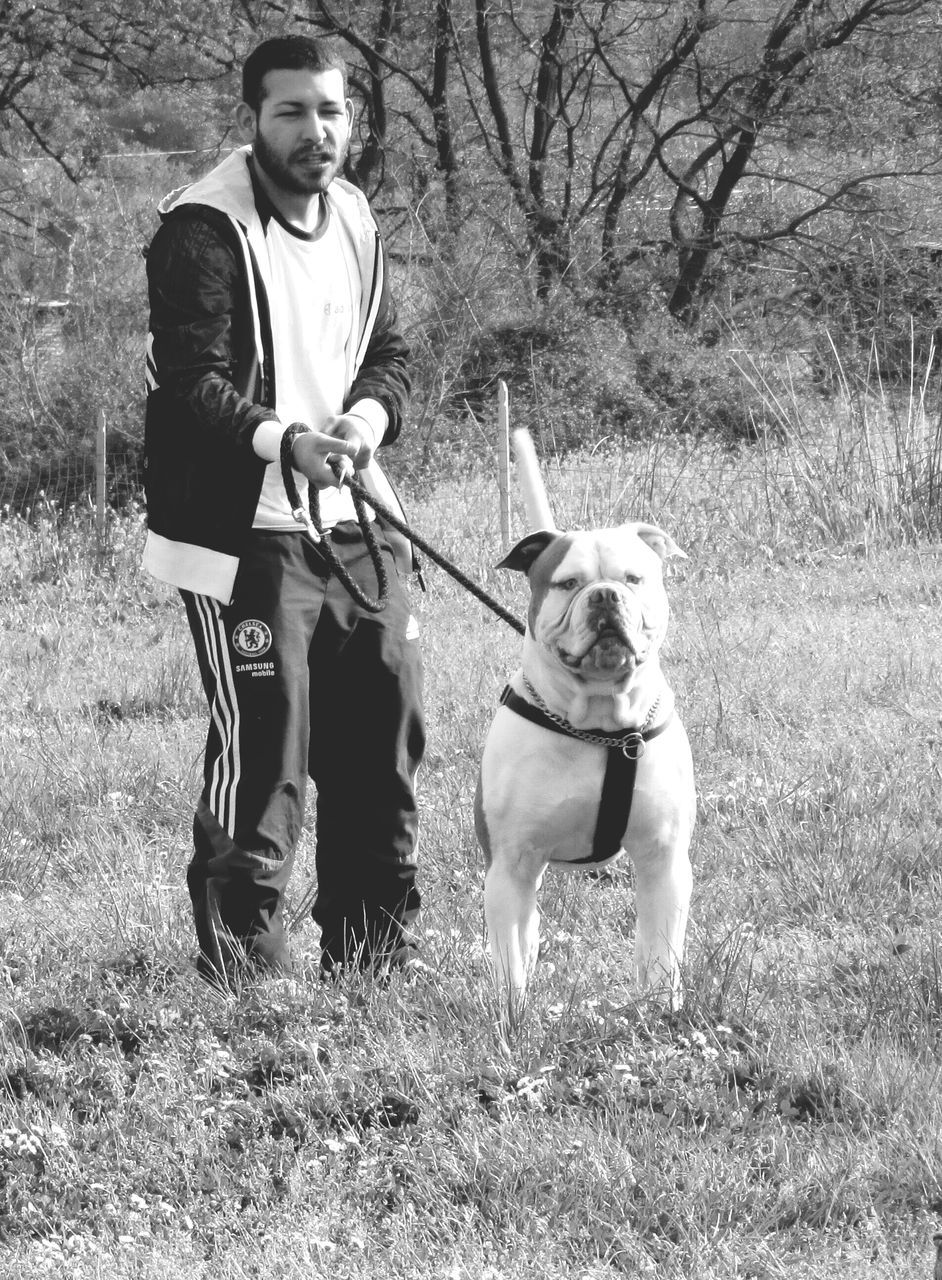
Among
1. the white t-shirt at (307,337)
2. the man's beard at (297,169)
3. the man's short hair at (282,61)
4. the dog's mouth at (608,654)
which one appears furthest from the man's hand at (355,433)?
the man's short hair at (282,61)

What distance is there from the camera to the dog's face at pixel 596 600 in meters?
3.06

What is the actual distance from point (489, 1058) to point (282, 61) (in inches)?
83.7

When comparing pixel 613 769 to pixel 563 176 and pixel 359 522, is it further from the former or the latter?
pixel 563 176

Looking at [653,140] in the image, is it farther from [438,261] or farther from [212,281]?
[212,281]

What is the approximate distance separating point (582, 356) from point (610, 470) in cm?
933

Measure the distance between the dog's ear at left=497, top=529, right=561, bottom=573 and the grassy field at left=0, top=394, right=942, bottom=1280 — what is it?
0.90m

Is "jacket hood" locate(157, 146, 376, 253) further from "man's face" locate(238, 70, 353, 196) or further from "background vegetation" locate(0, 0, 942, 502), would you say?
"background vegetation" locate(0, 0, 942, 502)

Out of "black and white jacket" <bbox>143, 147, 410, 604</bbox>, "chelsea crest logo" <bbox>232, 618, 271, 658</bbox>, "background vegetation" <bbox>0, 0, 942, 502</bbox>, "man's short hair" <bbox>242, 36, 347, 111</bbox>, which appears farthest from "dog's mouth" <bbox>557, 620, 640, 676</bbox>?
"background vegetation" <bbox>0, 0, 942, 502</bbox>

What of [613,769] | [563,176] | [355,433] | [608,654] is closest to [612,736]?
[613,769]

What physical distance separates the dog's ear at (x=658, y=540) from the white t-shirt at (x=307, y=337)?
26.1 inches

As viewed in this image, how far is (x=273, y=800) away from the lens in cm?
332

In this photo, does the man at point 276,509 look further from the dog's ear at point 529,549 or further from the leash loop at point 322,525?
the dog's ear at point 529,549

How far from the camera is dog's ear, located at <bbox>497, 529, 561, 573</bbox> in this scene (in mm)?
3395

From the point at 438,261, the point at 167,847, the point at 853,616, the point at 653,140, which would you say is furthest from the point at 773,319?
the point at 167,847
